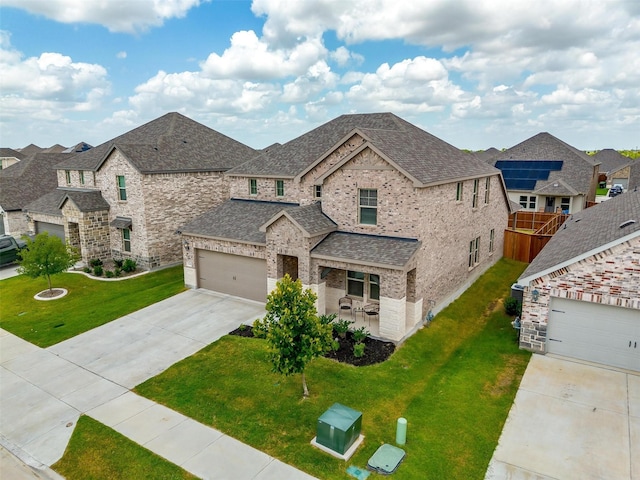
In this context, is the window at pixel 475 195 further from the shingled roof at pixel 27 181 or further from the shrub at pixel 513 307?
the shingled roof at pixel 27 181

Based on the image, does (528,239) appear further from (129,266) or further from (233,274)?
(129,266)

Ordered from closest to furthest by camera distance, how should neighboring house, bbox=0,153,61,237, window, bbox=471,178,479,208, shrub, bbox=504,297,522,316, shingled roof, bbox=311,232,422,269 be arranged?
shingled roof, bbox=311,232,422,269
shrub, bbox=504,297,522,316
window, bbox=471,178,479,208
neighboring house, bbox=0,153,61,237

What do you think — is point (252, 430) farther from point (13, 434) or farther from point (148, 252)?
point (148, 252)

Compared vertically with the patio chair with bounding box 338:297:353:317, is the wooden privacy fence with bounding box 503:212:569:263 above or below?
above

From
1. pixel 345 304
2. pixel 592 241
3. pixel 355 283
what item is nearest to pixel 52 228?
pixel 345 304

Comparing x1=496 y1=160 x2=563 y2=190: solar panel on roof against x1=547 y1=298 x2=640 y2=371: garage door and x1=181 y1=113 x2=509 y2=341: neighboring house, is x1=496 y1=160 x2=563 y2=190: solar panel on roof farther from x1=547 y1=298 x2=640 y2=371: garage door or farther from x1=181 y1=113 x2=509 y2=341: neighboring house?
x1=547 y1=298 x2=640 y2=371: garage door

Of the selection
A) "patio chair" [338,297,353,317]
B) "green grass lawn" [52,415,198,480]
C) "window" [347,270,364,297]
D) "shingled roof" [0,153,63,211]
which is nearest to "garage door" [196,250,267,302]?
"patio chair" [338,297,353,317]

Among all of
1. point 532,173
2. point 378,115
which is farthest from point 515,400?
point 532,173
